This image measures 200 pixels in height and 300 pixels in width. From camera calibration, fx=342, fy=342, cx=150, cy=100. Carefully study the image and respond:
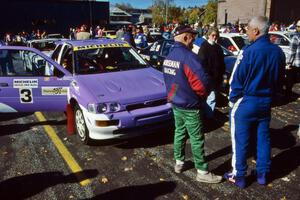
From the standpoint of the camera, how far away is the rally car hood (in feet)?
17.3

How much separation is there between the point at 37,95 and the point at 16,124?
120 cm

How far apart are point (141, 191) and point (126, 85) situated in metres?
2.01

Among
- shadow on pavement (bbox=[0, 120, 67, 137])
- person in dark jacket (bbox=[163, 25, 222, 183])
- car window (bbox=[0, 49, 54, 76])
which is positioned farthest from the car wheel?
person in dark jacket (bbox=[163, 25, 222, 183])

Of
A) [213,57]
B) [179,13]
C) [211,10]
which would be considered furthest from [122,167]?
[179,13]

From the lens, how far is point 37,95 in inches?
245

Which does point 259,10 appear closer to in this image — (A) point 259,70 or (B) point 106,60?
(B) point 106,60

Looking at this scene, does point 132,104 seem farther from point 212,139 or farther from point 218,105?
point 218,105

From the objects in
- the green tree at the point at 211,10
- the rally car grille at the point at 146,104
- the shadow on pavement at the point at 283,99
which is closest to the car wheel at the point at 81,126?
the rally car grille at the point at 146,104

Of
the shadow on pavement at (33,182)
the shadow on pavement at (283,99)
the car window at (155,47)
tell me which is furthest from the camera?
the car window at (155,47)

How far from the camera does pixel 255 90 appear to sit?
12.5ft

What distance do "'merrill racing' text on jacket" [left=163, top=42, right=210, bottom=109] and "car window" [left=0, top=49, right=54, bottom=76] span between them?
10.1 ft

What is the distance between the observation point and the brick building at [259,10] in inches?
1813

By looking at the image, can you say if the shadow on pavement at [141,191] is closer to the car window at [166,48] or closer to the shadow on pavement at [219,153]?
the shadow on pavement at [219,153]

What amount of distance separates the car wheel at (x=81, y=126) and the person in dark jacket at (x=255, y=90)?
247 cm
